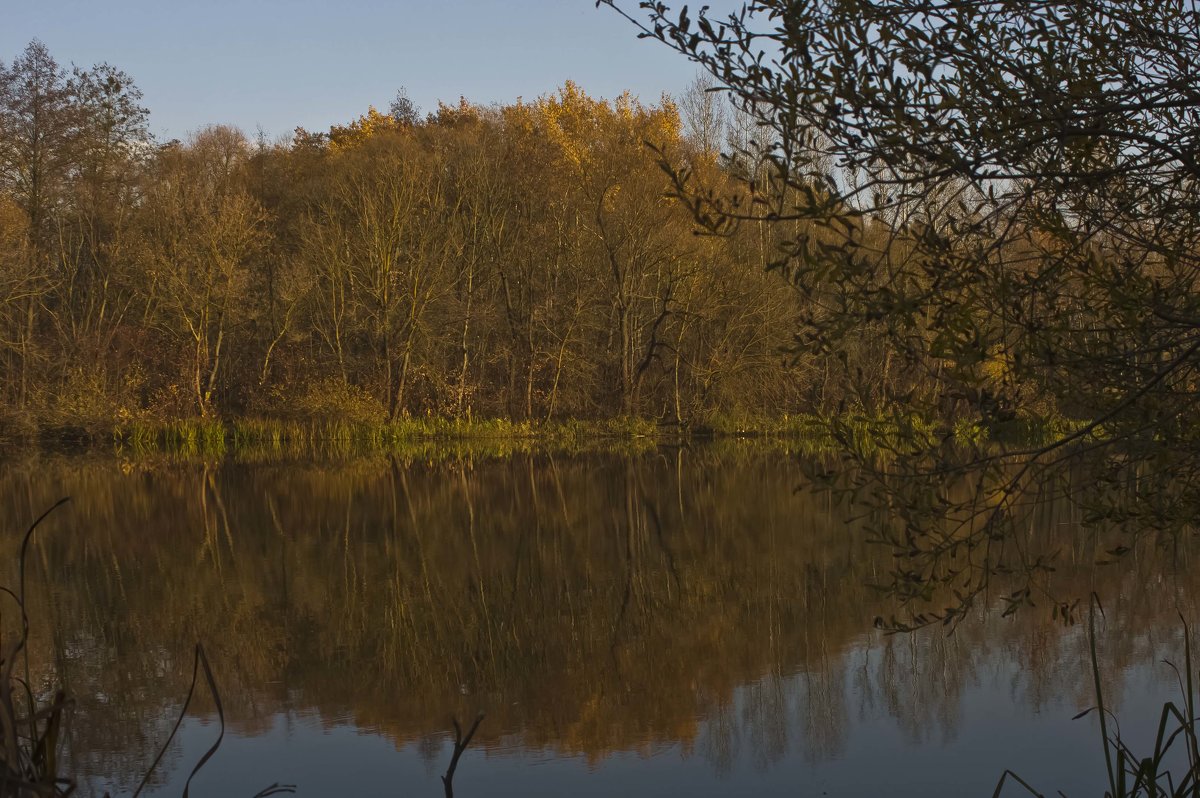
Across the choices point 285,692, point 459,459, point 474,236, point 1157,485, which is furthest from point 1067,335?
point 474,236

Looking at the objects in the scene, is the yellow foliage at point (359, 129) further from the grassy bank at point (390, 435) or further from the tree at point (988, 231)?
the tree at point (988, 231)

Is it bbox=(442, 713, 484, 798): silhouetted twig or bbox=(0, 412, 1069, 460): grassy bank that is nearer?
bbox=(442, 713, 484, 798): silhouetted twig

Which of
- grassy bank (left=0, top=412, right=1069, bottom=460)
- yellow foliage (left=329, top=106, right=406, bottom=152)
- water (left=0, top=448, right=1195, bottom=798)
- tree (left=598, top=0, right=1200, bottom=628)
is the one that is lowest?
water (left=0, top=448, right=1195, bottom=798)

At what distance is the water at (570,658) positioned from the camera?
6.87m

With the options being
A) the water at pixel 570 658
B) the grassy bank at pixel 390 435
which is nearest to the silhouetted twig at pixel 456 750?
the water at pixel 570 658

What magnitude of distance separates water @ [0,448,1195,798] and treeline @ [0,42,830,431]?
14240 mm

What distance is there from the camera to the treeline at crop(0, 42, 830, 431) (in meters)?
29.8

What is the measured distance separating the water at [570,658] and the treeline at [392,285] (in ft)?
46.7

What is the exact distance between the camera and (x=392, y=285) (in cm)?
3077

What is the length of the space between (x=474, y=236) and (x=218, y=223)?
653 cm

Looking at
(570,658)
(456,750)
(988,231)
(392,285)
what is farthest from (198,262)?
(456,750)

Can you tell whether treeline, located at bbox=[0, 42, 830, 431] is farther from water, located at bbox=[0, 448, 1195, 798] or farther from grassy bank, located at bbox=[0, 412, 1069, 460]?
water, located at bbox=[0, 448, 1195, 798]

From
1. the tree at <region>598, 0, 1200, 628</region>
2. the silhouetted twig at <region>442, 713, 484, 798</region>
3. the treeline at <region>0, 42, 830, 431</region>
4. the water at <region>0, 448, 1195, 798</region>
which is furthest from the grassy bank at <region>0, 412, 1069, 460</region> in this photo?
the silhouetted twig at <region>442, 713, 484, 798</region>

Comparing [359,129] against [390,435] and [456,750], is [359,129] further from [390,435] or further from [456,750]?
[456,750]
